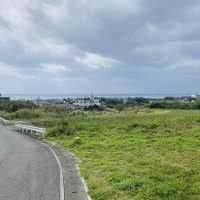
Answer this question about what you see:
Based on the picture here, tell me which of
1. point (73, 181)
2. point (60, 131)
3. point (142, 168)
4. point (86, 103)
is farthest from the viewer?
point (86, 103)

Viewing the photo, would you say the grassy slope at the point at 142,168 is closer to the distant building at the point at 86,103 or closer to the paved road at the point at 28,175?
the paved road at the point at 28,175

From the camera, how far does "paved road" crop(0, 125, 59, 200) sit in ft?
26.8

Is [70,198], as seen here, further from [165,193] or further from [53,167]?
[53,167]

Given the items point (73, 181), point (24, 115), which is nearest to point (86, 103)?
point (24, 115)

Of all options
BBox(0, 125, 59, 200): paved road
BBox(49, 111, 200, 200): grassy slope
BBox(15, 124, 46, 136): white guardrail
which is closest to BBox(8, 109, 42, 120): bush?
BBox(15, 124, 46, 136): white guardrail

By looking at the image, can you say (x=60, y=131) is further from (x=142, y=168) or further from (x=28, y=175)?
(x=142, y=168)

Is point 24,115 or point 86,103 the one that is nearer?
point 24,115

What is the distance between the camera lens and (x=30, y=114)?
4906 cm

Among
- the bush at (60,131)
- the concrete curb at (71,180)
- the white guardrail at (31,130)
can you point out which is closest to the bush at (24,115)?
the white guardrail at (31,130)

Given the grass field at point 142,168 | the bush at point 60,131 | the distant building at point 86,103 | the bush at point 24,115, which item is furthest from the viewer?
the distant building at point 86,103

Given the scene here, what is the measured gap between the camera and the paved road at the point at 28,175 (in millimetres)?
8172

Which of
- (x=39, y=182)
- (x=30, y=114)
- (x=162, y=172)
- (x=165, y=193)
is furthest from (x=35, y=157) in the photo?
(x=30, y=114)

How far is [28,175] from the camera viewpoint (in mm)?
10516

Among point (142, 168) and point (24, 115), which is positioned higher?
point (142, 168)
